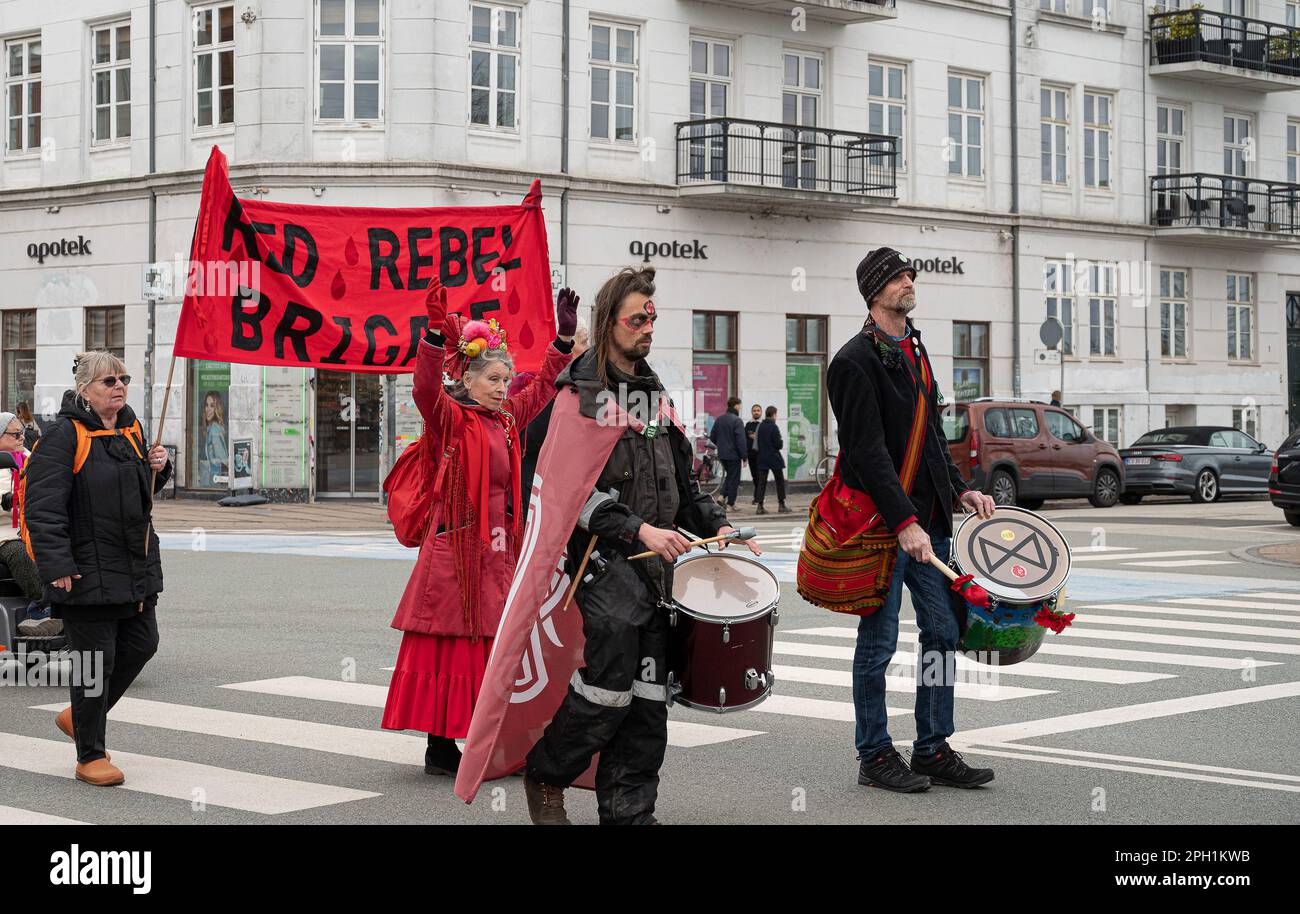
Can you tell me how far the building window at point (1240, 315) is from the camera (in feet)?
138

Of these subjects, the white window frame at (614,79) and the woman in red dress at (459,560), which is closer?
the woman in red dress at (459,560)

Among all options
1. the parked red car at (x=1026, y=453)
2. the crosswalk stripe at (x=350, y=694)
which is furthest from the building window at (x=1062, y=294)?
the crosswalk stripe at (x=350, y=694)

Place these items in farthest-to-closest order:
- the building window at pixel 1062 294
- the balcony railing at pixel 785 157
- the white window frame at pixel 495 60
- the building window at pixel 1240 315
Result: the building window at pixel 1240 315
the building window at pixel 1062 294
the balcony railing at pixel 785 157
the white window frame at pixel 495 60

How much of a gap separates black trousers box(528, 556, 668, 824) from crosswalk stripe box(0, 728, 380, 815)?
1499 millimetres

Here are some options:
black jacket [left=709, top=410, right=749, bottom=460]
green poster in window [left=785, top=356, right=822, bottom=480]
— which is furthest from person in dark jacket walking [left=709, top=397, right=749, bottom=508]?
green poster in window [left=785, top=356, right=822, bottom=480]

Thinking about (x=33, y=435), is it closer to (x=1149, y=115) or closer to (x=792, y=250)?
(x=792, y=250)

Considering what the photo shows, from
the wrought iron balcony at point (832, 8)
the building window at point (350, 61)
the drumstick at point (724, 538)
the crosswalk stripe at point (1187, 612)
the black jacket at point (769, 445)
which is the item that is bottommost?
the crosswalk stripe at point (1187, 612)

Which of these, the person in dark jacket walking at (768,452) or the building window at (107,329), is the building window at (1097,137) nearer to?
the person in dark jacket walking at (768,452)

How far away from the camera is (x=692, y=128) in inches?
1270

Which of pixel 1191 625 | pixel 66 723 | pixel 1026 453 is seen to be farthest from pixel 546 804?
pixel 1026 453

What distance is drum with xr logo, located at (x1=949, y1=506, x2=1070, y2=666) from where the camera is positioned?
6977 mm

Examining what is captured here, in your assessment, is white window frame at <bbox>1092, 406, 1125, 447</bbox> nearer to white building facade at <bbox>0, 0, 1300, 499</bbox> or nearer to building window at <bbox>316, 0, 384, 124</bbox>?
white building facade at <bbox>0, 0, 1300, 499</bbox>

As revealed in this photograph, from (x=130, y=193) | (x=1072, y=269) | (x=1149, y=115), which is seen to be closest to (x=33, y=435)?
(x=130, y=193)

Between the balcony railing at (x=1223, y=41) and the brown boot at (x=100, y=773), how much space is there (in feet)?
120
